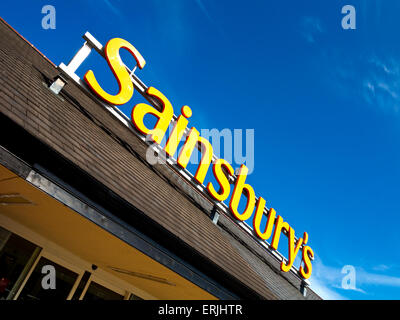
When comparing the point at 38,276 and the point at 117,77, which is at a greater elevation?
the point at 117,77

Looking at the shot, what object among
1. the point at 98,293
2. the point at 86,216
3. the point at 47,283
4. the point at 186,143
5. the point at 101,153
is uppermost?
the point at 186,143

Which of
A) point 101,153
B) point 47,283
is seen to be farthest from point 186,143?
point 47,283

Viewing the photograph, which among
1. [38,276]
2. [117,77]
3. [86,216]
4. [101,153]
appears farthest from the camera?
[117,77]

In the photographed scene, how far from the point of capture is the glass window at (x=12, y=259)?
17.7 feet

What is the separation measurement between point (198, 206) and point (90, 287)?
3451 millimetres

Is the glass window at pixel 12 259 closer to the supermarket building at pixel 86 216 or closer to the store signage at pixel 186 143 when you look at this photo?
the supermarket building at pixel 86 216

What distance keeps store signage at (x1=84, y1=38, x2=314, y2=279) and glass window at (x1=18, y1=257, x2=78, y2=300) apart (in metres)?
3.95

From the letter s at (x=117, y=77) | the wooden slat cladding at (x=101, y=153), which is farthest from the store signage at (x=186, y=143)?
the wooden slat cladding at (x=101, y=153)

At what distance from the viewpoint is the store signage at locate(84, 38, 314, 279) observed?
7.45 metres

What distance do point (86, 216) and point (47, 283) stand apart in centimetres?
355

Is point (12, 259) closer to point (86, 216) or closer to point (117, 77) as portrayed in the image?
point (86, 216)

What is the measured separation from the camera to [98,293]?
21.8 ft
